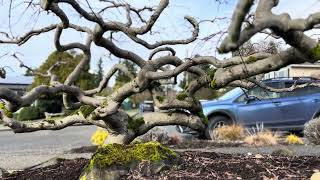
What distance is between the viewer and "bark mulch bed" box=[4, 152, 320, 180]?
6191 millimetres

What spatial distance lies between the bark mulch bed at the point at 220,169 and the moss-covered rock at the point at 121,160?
112 mm

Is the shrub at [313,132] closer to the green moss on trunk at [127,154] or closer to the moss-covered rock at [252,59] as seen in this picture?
the moss-covered rock at [252,59]

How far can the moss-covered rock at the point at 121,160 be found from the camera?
627 centimetres

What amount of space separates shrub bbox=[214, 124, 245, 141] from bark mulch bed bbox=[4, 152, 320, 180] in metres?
7.41

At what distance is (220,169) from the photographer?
21.4 feet

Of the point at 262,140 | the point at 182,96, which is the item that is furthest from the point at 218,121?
the point at 182,96

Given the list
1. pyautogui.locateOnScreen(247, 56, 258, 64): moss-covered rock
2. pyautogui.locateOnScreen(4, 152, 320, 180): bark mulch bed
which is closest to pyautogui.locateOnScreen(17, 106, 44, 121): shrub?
pyautogui.locateOnScreen(4, 152, 320, 180): bark mulch bed

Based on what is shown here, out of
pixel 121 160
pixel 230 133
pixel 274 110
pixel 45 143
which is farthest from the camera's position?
pixel 45 143

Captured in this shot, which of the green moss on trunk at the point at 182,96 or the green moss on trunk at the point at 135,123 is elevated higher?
the green moss on trunk at the point at 182,96

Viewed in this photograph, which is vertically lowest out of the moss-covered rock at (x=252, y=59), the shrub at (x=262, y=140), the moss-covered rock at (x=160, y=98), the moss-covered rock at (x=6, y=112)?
the shrub at (x=262, y=140)

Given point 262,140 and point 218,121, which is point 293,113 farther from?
point 262,140

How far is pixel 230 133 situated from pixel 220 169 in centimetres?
870

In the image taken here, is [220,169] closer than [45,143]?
Yes

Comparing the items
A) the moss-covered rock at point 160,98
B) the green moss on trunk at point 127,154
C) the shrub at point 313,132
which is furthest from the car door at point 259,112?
the green moss on trunk at point 127,154
